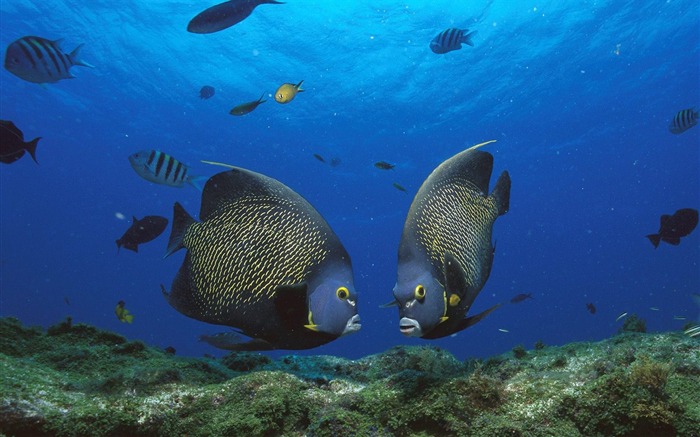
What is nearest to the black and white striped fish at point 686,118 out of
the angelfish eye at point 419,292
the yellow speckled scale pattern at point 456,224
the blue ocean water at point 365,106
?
the blue ocean water at point 365,106

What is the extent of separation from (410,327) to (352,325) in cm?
32

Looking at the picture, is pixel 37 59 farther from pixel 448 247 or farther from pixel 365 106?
pixel 365 106

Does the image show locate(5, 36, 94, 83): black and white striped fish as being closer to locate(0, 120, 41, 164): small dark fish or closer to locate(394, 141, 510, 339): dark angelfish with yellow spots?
locate(0, 120, 41, 164): small dark fish

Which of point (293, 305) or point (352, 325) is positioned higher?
point (293, 305)

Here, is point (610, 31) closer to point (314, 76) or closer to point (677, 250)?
point (314, 76)

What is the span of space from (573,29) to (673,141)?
109 feet

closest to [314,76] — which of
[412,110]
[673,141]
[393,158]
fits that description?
[412,110]

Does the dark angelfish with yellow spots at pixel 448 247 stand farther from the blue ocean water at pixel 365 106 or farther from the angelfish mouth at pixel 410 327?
the blue ocean water at pixel 365 106

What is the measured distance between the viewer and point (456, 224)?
2090 mm

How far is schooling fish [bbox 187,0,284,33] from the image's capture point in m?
4.37

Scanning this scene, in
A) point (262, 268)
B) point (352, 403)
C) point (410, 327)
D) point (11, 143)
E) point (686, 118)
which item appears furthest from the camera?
point (686, 118)

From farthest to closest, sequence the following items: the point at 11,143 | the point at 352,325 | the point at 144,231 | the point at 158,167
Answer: the point at 144,231
the point at 158,167
the point at 11,143
the point at 352,325

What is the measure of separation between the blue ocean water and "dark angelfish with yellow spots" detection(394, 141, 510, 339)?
526 centimetres

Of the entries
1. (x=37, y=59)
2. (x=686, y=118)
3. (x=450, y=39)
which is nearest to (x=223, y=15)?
(x=37, y=59)
